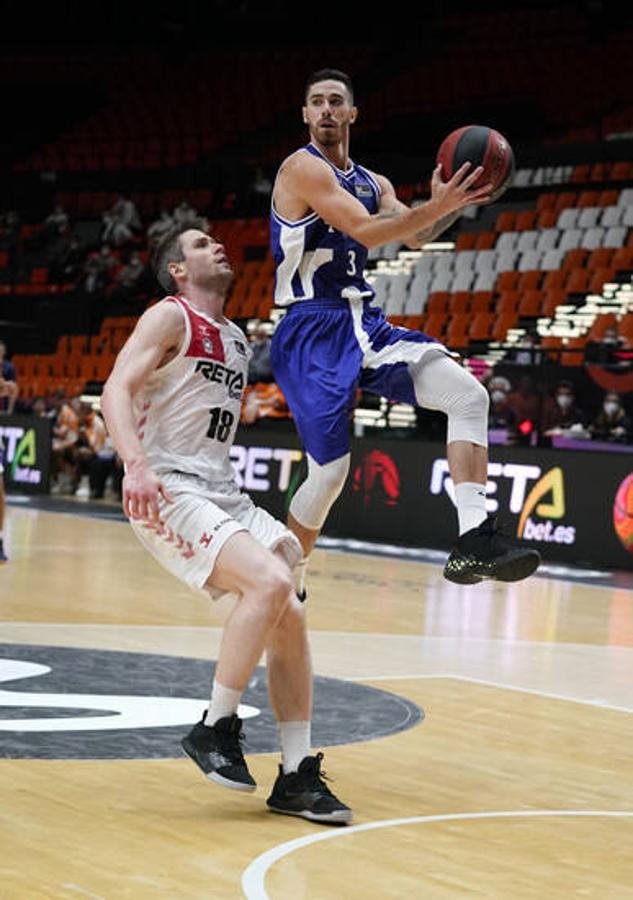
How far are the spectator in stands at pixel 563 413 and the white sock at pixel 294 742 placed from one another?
979 centimetres

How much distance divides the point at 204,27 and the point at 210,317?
28980 millimetres

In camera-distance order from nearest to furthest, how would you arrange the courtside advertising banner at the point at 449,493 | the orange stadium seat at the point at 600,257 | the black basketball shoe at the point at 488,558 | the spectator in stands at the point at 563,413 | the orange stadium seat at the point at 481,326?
the black basketball shoe at the point at 488,558 < the courtside advertising banner at the point at 449,493 < the spectator in stands at the point at 563,413 < the orange stadium seat at the point at 481,326 < the orange stadium seat at the point at 600,257

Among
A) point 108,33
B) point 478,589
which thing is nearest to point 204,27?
point 108,33

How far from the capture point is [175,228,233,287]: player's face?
5004 mm

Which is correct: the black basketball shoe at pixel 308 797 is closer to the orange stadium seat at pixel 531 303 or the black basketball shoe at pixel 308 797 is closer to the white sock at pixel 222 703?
the white sock at pixel 222 703

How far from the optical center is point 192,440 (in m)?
4.98

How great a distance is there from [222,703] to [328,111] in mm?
2257

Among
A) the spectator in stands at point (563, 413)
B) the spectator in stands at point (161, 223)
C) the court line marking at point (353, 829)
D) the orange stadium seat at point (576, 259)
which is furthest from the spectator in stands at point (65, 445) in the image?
the court line marking at point (353, 829)

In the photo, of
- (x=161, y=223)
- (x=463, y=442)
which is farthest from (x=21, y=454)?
(x=463, y=442)

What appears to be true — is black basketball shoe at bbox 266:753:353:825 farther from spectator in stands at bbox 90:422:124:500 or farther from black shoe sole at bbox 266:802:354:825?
spectator in stands at bbox 90:422:124:500

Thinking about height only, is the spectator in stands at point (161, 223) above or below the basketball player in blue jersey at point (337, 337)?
above

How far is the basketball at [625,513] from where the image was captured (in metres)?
13.8

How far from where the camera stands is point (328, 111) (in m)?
5.77

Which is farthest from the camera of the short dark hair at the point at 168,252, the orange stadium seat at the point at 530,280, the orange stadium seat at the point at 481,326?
the orange stadium seat at the point at 530,280
